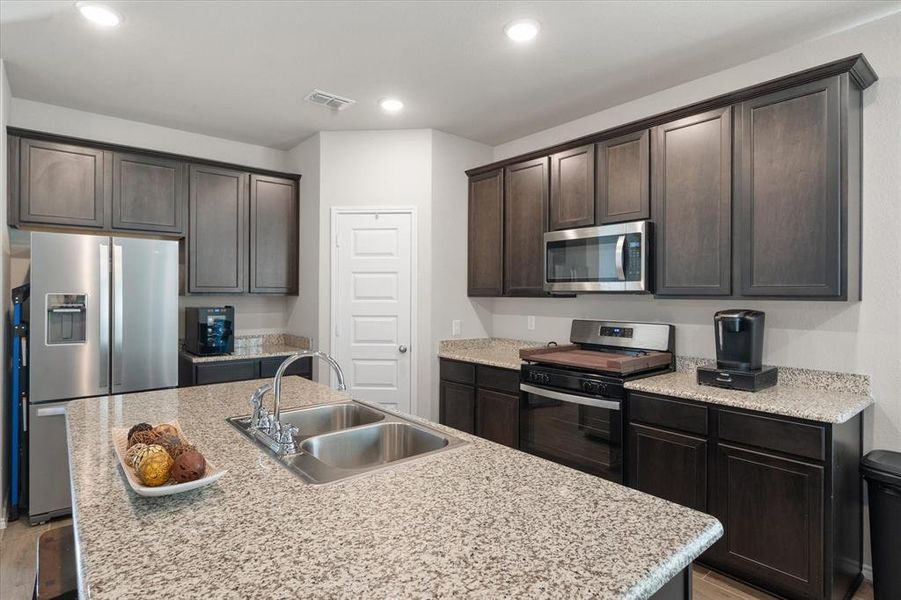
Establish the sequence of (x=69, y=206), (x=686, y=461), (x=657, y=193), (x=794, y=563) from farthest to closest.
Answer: (x=69, y=206), (x=657, y=193), (x=686, y=461), (x=794, y=563)

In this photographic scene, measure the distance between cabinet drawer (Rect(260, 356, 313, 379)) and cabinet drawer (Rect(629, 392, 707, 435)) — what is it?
8.38ft

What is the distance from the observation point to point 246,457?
1416mm

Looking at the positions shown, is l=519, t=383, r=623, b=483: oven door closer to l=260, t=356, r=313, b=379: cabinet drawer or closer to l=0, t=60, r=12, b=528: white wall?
l=260, t=356, r=313, b=379: cabinet drawer

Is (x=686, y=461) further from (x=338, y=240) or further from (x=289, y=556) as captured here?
(x=338, y=240)

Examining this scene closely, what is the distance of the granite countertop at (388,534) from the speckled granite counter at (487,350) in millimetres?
2117

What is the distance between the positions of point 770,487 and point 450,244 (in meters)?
2.75

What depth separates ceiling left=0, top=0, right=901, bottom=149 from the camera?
2.31 meters

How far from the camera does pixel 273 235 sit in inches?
167

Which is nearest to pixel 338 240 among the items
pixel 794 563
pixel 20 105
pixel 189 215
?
pixel 189 215

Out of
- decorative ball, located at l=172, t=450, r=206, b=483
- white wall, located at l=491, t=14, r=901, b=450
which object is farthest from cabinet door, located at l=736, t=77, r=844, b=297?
decorative ball, located at l=172, t=450, r=206, b=483

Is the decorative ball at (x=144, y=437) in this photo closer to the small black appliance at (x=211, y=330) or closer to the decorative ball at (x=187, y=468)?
the decorative ball at (x=187, y=468)

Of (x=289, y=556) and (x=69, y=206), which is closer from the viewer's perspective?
(x=289, y=556)

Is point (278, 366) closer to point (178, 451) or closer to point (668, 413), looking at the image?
point (178, 451)

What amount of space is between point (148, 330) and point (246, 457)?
8.02 feet
